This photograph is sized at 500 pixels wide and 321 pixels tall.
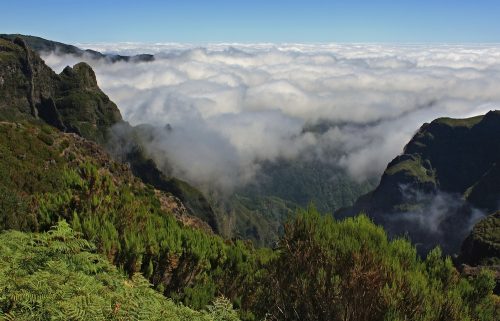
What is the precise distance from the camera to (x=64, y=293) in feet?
36.5

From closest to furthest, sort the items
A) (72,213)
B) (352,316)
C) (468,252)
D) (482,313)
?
(352,316), (482,313), (72,213), (468,252)

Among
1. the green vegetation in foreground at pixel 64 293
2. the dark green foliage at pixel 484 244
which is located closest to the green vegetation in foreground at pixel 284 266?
the green vegetation in foreground at pixel 64 293

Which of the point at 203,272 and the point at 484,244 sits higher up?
the point at 203,272

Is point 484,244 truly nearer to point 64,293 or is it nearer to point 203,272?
point 203,272

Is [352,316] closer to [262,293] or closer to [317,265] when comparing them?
[317,265]

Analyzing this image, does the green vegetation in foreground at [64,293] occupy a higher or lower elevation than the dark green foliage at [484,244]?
higher

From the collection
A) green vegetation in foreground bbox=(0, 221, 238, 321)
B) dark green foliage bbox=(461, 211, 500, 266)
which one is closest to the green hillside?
green vegetation in foreground bbox=(0, 221, 238, 321)

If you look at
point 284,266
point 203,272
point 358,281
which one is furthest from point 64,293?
point 203,272


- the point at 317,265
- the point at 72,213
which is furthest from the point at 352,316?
the point at 72,213

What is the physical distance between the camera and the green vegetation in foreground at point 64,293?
10219mm

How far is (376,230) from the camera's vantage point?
20.5m

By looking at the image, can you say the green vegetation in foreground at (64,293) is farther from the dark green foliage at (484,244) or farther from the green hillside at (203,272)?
the dark green foliage at (484,244)

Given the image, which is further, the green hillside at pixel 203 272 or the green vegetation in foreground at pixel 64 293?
the green hillside at pixel 203 272

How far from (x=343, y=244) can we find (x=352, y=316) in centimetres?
361
